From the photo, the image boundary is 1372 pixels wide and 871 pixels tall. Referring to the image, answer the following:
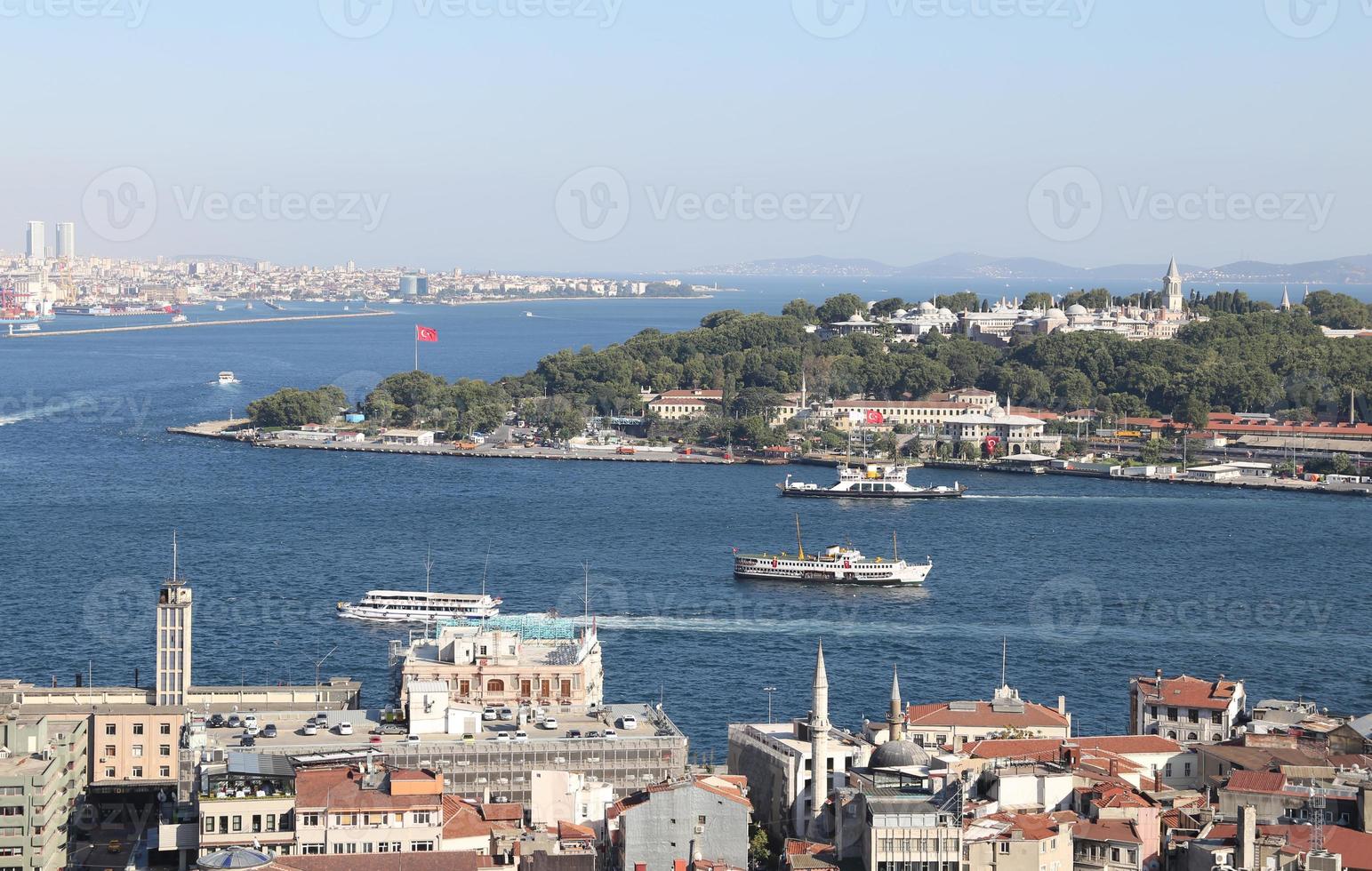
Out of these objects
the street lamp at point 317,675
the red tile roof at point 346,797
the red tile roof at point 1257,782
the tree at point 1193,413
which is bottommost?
the street lamp at point 317,675

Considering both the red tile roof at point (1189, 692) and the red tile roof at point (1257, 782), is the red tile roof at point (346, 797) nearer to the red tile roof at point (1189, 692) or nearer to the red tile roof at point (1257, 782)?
the red tile roof at point (1257, 782)

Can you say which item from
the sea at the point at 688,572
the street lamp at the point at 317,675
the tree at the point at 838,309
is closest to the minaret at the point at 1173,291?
the tree at the point at 838,309

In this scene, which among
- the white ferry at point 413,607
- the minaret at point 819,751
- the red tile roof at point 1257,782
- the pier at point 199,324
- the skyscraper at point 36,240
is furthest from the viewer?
the skyscraper at point 36,240

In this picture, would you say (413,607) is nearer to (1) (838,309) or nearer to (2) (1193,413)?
(2) (1193,413)

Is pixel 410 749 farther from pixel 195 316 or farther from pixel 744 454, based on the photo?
pixel 195 316

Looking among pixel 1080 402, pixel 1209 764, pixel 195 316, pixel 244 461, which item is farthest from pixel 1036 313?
pixel 195 316

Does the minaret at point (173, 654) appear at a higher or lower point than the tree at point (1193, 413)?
Answer: lower
